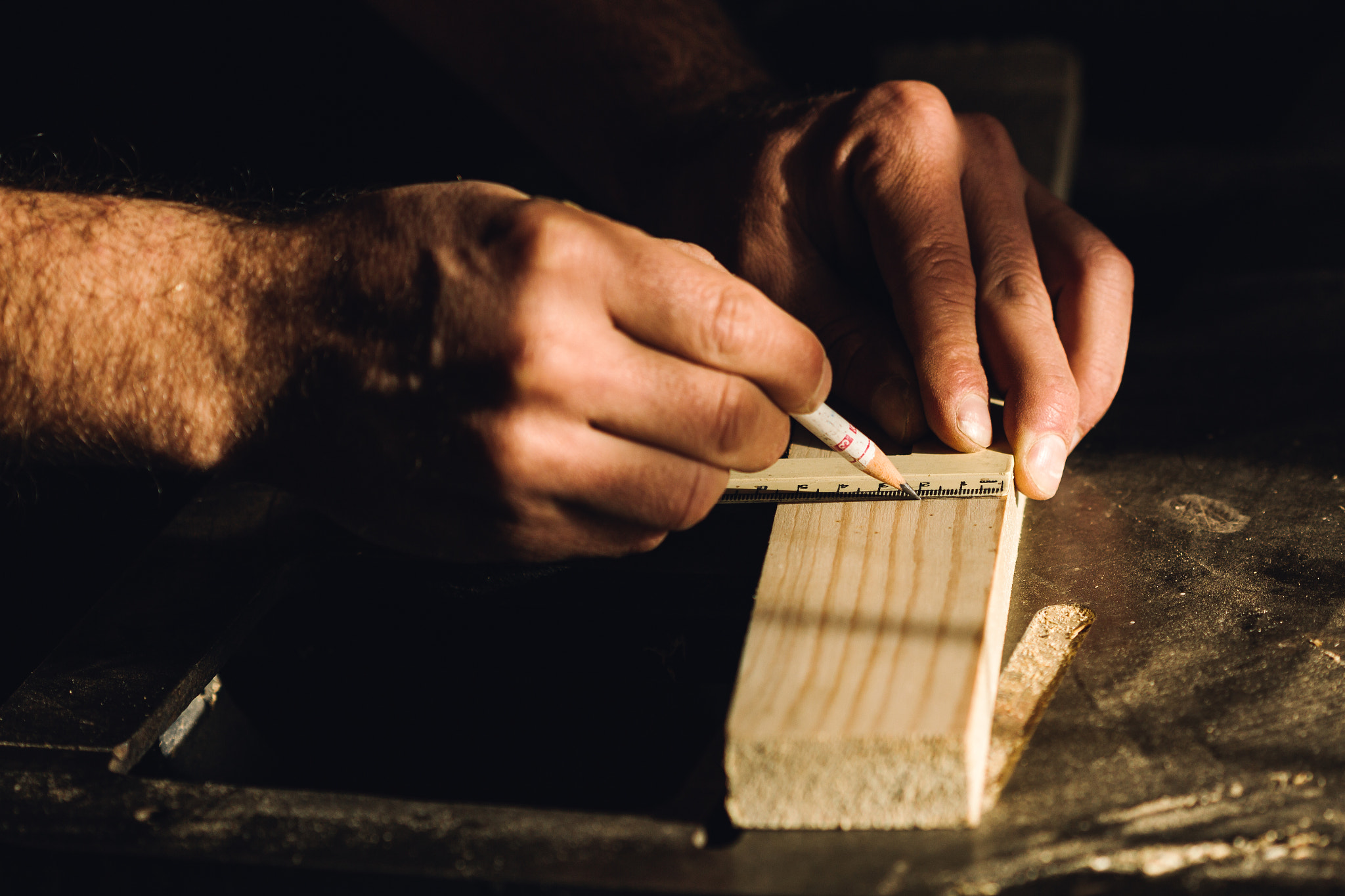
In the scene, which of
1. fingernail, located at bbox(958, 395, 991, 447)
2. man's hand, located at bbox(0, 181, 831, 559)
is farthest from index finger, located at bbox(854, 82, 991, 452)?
man's hand, located at bbox(0, 181, 831, 559)

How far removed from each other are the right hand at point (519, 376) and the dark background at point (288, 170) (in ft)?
1.26

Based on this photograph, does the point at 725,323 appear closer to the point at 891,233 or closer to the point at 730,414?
the point at 730,414

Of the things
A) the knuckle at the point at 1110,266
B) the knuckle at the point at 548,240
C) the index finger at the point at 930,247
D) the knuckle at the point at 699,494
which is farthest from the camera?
the knuckle at the point at 1110,266

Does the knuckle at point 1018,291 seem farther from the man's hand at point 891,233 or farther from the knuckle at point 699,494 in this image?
the knuckle at point 699,494

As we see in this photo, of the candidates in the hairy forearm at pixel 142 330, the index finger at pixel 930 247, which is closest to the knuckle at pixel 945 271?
the index finger at pixel 930 247

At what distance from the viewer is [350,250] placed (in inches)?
42.3

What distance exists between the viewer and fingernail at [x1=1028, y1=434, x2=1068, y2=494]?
4.20ft

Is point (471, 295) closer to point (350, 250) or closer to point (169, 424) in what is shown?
point (350, 250)

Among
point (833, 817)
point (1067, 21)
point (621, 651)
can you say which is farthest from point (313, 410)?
point (1067, 21)

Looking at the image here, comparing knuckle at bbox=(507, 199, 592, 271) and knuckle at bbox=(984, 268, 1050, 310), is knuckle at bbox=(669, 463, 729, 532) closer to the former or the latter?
knuckle at bbox=(507, 199, 592, 271)

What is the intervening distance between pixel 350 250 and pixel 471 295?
183 millimetres

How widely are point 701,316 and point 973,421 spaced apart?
1.60ft

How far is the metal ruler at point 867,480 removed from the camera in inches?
47.4

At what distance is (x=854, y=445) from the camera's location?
1205 mm
